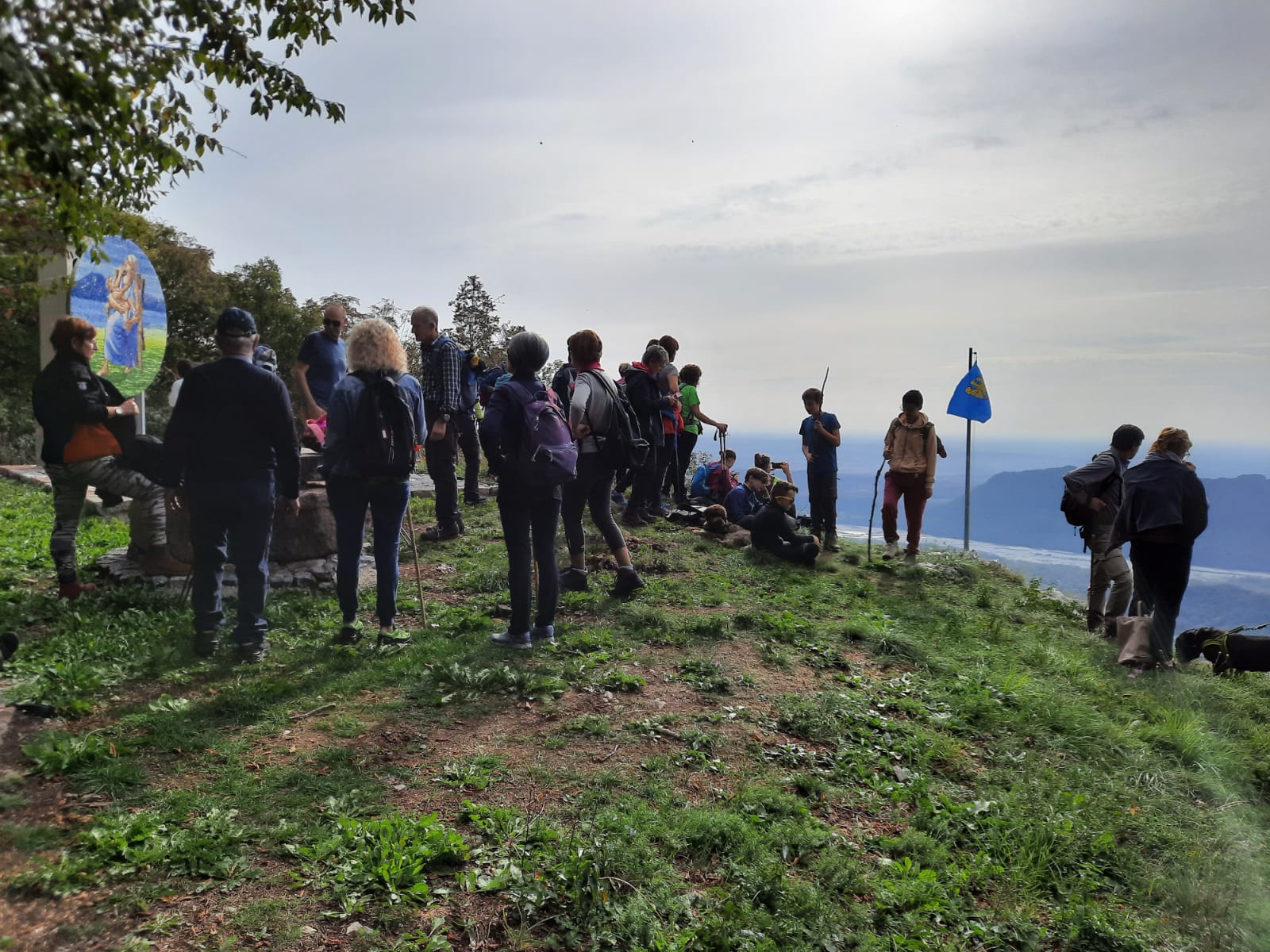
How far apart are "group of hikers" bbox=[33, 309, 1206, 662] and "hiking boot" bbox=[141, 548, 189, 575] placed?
2cm

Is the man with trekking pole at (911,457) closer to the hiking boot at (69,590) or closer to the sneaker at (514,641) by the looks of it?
the sneaker at (514,641)

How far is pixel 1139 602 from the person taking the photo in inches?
311

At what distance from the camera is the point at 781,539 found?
10586 millimetres

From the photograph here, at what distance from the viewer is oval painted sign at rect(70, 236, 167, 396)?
275 inches

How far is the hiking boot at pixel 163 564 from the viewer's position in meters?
6.81

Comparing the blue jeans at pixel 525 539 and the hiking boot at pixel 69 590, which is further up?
the blue jeans at pixel 525 539

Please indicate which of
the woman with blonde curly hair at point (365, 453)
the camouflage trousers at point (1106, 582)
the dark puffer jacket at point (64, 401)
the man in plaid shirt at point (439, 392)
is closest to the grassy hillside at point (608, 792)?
the woman with blonde curly hair at point (365, 453)

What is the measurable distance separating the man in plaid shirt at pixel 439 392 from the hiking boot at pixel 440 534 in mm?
484

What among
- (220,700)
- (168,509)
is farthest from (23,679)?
(168,509)

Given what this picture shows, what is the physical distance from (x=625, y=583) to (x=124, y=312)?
5.43 meters

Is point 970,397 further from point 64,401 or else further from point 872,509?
point 64,401

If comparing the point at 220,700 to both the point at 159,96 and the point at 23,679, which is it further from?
the point at 159,96

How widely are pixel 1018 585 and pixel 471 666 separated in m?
8.81

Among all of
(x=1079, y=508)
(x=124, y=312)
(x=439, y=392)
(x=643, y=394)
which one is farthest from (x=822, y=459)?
(x=124, y=312)
